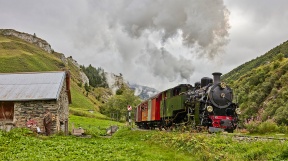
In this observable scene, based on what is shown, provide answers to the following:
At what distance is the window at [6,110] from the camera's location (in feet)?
97.6

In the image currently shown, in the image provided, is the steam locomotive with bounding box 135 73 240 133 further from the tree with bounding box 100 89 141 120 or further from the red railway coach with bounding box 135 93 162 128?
the tree with bounding box 100 89 141 120

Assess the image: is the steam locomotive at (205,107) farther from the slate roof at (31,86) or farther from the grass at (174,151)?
the slate roof at (31,86)

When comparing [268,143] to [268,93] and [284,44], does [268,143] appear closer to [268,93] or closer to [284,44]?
[268,93]

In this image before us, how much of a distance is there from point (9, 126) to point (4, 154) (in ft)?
49.1

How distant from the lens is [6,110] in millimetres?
29859

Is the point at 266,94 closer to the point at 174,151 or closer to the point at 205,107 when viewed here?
the point at 205,107

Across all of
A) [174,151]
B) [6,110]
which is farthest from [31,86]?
[174,151]

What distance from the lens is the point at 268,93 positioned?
6238 cm

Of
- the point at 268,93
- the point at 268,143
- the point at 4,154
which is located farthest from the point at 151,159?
the point at 268,93

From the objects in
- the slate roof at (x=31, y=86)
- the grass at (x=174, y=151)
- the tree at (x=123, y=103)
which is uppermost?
the tree at (x=123, y=103)

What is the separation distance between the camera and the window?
97.6 feet

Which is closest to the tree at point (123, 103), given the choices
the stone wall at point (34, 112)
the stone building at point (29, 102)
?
the stone building at point (29, 102)

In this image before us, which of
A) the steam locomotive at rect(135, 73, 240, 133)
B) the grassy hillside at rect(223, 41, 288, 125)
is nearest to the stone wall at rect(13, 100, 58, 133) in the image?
the steam locomotive at rect(135, 73, 240, 133)

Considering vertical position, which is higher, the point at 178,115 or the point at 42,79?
the point at 42,79
